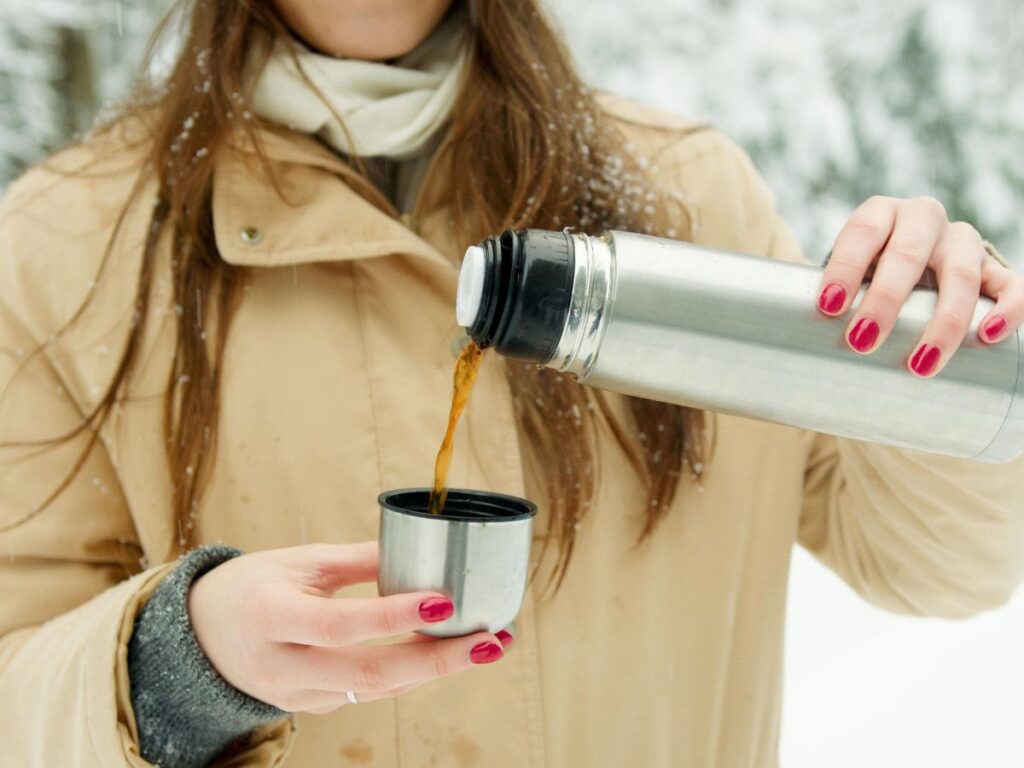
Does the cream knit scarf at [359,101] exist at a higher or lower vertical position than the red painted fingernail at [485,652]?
higher

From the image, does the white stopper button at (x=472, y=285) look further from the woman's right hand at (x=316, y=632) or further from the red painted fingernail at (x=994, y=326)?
the red painted fingernail at (x=994, y=326)

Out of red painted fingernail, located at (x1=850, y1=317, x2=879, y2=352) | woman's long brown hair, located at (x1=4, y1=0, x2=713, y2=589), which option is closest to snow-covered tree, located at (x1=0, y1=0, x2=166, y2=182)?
woman's long brown hair, located at (x1=4, y1=0, x2=713, y2=589)

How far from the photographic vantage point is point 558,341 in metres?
0.67

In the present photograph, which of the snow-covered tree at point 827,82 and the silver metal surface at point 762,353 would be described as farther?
the snow-covered tree at point 827,82

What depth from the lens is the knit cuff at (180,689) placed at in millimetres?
804

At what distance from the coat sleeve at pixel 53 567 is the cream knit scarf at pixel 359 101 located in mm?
289

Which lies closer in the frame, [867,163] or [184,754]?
[184,754]

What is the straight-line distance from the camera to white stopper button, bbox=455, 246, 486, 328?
25.1 inches

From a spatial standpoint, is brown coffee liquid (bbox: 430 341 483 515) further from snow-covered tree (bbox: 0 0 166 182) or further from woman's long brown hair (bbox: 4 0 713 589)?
snow-covered tree (bbox: 0 0 166 182)

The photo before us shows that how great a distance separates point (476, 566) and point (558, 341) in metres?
0.17

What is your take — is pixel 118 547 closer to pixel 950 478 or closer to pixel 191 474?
pixel 191 474

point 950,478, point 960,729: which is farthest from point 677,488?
point 960,729

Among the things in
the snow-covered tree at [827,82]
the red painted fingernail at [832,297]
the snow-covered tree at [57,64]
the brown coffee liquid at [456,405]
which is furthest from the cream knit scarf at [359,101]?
the snow-covered tree at [827,82]

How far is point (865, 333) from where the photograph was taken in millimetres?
685
